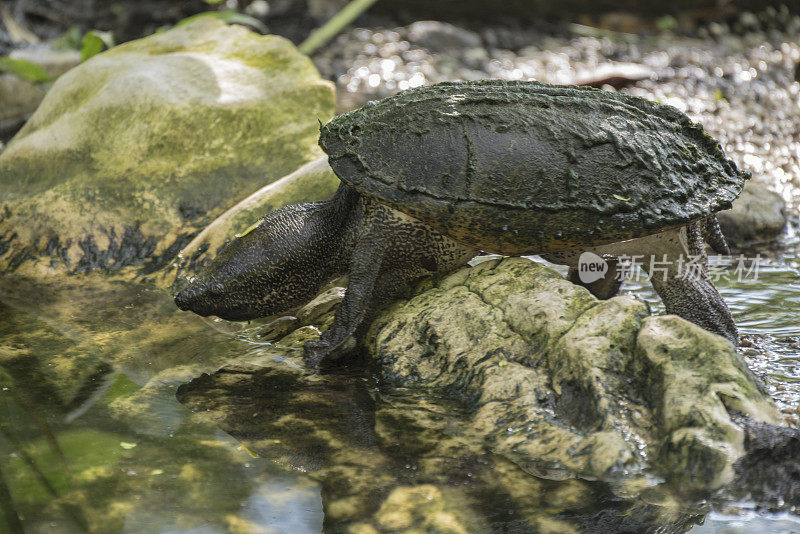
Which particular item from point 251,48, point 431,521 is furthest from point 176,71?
point 431,521

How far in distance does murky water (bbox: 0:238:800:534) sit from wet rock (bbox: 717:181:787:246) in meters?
1.91

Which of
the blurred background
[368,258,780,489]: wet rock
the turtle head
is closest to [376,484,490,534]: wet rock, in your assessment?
[368,258,780,489]: wet rock

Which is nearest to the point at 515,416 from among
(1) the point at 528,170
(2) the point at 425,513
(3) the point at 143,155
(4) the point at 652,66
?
(2) the point at 425,513

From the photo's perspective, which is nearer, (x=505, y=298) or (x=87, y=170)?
(x=505, y=298)

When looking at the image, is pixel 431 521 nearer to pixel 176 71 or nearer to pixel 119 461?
pixel 119 461

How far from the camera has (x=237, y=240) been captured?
3.88m

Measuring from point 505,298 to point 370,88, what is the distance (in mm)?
6226

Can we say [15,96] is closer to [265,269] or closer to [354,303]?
[265,269]

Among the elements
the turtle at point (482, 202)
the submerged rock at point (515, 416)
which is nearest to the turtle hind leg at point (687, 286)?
the turtle at point (482, 202)

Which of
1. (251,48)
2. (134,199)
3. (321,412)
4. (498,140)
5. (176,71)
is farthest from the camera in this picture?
(251,48)

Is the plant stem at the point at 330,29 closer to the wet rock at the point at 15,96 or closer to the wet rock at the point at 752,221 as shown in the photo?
the wet rock at the point at 15,96

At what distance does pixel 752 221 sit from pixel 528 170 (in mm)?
3261

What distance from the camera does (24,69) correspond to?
8594 millimetres

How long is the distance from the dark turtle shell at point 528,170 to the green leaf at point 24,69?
6.36 metres
